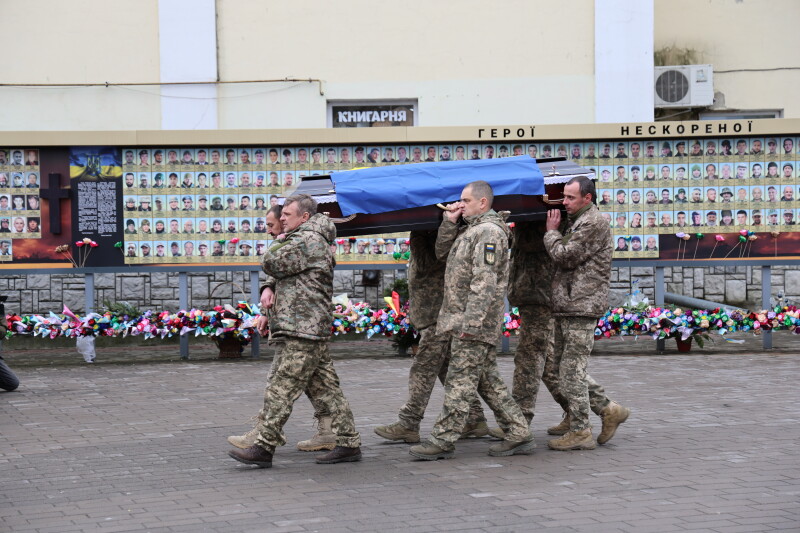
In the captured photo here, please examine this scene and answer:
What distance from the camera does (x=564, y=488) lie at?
6.14 m

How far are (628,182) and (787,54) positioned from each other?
247 inches

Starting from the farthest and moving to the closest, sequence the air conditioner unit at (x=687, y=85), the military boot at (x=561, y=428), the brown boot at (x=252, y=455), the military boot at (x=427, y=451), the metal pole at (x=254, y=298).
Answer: the air conditioner unit at (x=687, y=85)
the metal pole at (x=254, y=298)
the military boot at (x=561, y=428)
the military boot at (x=427, y=451)
the brown boot at (x=252, y=455)

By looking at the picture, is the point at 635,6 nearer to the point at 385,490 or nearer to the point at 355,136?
the point at 355,136

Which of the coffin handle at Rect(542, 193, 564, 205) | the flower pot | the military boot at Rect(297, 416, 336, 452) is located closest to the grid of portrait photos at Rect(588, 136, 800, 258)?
the flower pot

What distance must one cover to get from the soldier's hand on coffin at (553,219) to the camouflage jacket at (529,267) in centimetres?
36

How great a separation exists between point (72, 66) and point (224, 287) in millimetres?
4315

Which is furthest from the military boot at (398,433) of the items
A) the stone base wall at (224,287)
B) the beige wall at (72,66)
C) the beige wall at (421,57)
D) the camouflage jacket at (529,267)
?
the beige wall at (72,66)

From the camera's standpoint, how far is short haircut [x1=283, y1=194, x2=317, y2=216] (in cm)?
691

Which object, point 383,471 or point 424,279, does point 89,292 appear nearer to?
point 424,279

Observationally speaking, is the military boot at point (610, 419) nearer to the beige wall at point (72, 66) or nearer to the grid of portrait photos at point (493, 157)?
the grid of portrait photos at point (493, 157)

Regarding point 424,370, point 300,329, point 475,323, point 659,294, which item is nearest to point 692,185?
point 659,294

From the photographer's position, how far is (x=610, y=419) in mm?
7348

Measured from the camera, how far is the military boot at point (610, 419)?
735cm

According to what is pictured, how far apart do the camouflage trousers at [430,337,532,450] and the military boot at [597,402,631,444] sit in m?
0.67
